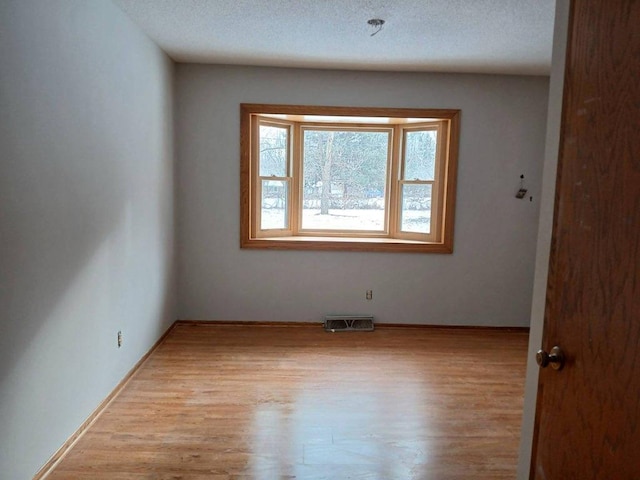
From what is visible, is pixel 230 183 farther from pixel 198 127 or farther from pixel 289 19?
pixel 289 19

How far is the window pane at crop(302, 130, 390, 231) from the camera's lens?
463cm

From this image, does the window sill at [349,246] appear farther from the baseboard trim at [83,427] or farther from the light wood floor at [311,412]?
the baseboard trim at [83,427]

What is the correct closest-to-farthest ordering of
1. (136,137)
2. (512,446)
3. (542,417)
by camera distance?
(542,417) < (512,446) < (136,137)

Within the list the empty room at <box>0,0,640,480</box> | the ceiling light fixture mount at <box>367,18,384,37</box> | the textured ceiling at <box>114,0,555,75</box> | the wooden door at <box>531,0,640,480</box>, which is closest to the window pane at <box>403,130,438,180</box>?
the empty room at <box>0,0,640,480</box>

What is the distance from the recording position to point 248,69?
415cm

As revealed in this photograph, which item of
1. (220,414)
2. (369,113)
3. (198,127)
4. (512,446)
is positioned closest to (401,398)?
(512,446)

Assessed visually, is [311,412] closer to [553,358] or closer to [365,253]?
[553,358]

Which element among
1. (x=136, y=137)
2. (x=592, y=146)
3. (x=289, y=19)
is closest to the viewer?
(x=592, y=146)

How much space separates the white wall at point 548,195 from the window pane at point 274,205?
3316 millimetres

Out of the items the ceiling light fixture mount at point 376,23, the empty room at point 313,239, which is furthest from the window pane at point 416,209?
the ceiling light fixture mount at point 376,23

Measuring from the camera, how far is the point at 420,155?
4.54 meters

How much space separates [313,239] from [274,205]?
1.78 feet

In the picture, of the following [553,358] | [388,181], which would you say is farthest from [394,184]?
[553,358]

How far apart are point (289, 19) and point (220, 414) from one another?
2.57 m
